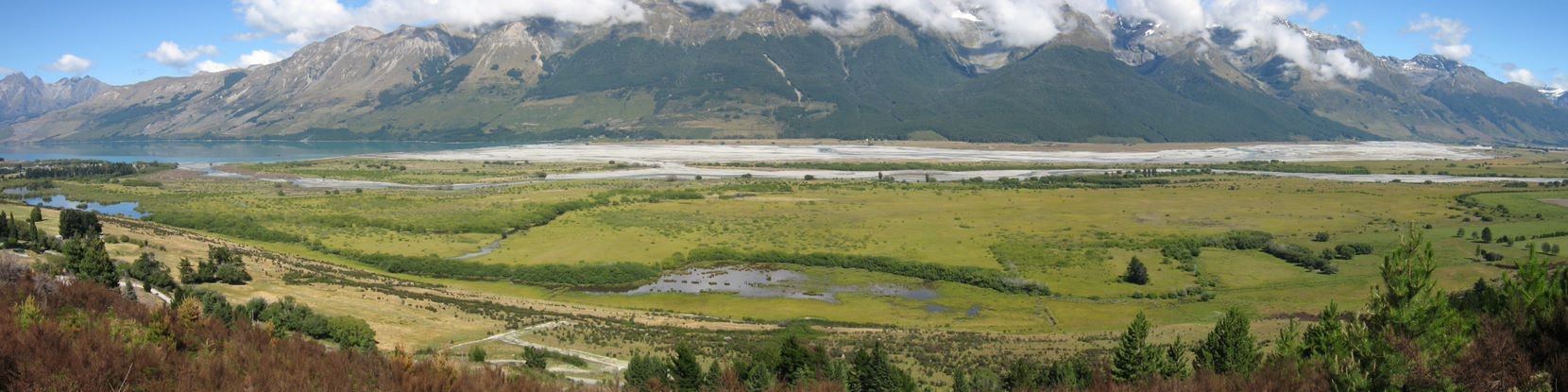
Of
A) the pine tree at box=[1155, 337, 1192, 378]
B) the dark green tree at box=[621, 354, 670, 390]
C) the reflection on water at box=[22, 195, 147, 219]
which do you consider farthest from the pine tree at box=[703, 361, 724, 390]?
the reflection on water at box=[22, 195, 147, 219]

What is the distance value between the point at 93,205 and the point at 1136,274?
302 ft

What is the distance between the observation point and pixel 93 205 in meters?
87.9

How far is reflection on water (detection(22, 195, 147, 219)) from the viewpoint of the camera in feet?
268

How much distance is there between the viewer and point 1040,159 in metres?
173

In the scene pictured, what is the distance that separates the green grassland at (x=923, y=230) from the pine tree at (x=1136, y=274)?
66cm

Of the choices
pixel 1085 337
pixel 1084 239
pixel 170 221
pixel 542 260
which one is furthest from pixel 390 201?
pixel 1085 337

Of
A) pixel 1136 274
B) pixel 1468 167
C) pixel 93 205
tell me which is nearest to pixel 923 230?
pixel 1136 274

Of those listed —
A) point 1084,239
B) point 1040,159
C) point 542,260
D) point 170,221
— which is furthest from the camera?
point 1040,159

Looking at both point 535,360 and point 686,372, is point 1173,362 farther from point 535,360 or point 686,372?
point 535,360

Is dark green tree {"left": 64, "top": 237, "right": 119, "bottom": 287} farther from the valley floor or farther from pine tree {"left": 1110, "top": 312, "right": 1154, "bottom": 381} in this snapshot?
pine tree {"left": 1110, "top": 312, "right": 1154, "bottom": 381}

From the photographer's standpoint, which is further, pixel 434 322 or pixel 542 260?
pixel 542 260

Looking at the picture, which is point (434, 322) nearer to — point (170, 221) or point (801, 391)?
point (801, 391)

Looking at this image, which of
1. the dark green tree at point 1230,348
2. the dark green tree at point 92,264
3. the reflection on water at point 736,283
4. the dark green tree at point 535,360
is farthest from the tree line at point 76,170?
the dark green tree at point 1230,348

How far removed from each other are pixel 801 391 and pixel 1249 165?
15645cm
